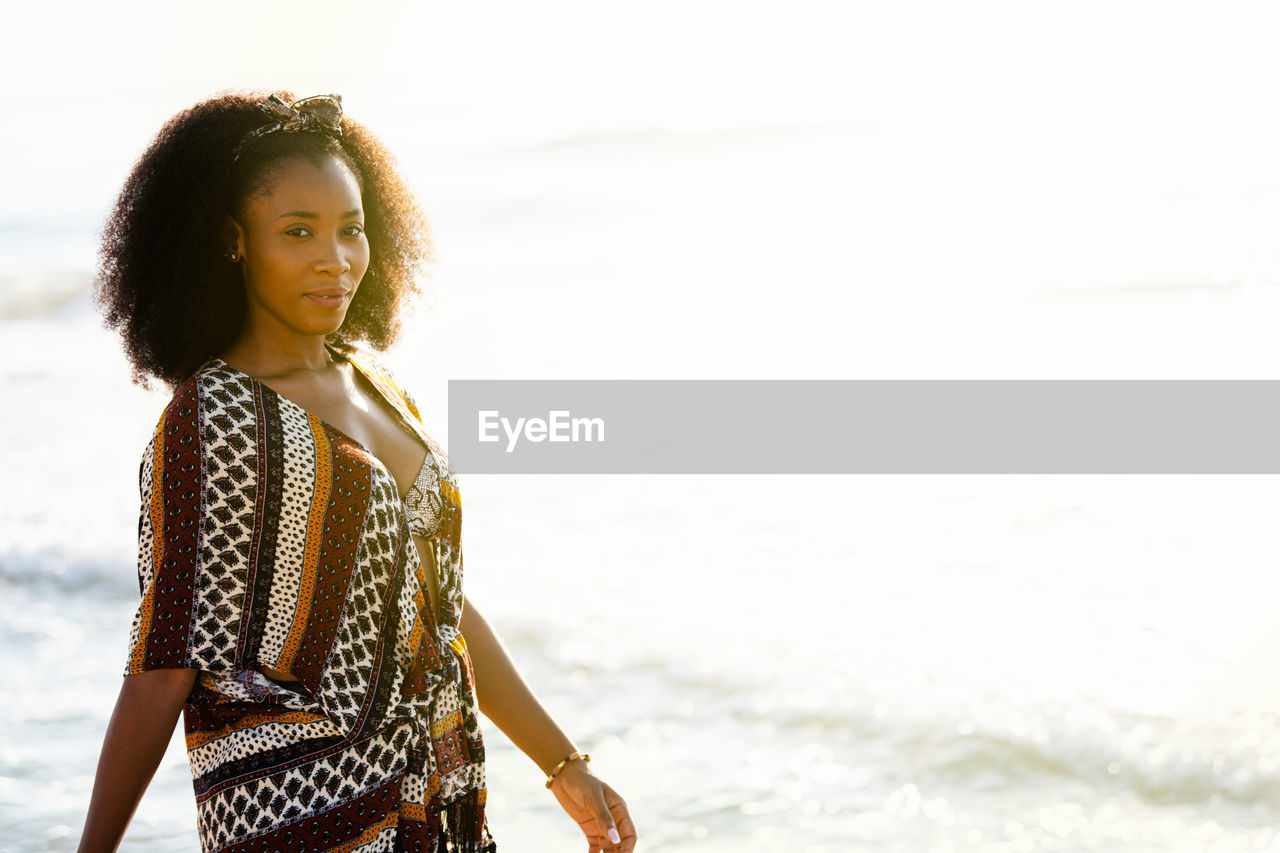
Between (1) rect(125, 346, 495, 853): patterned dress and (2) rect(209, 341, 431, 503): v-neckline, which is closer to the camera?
(1) rect(125, 346, 495, 853): patterned dress

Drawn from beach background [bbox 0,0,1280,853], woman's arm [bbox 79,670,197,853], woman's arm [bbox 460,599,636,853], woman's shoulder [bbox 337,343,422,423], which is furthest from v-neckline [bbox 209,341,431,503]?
beach background [bbox 0,0,1280,853]

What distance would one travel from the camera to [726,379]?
9602 mm

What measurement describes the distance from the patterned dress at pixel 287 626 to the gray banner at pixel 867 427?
524 cm

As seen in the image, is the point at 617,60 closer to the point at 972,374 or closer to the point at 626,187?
the point at 626,187

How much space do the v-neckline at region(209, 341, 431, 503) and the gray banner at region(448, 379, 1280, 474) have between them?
16.4ft

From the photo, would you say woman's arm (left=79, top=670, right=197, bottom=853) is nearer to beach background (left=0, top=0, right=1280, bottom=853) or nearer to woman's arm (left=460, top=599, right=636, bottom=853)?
woman's arm (left=460, top=599, right=636, bottom=853)

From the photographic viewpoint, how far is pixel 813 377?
9.80m

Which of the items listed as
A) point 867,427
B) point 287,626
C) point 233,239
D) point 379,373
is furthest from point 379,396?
point 867,427

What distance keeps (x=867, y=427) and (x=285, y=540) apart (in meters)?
6.72

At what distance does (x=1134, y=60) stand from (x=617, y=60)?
646 cm

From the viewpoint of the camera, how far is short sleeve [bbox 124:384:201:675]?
1.78 m

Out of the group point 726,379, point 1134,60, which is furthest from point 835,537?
point 1134,60

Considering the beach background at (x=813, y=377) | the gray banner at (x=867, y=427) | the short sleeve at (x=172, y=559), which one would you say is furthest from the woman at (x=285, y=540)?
the gray banner at (x=867, y=427)

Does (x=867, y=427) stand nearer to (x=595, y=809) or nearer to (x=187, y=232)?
(x=595, y=809)
